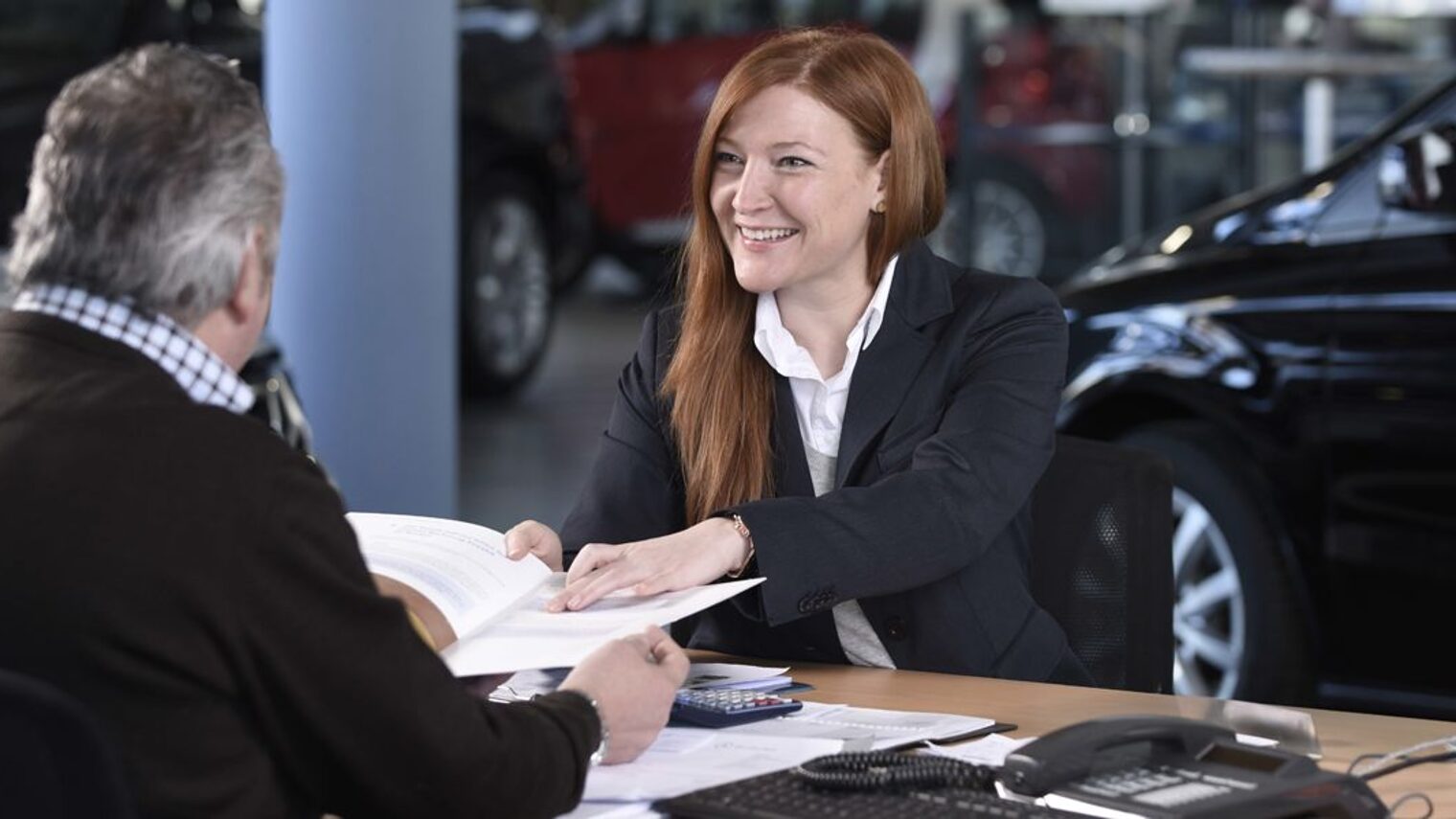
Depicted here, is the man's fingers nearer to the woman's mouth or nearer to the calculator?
the calculator

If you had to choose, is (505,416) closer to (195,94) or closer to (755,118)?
(755,118)

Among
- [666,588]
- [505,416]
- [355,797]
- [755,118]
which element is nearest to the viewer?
[355,797]

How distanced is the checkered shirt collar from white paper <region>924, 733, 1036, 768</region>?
777 millimetres

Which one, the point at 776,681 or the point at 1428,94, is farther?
the point at 1428,94

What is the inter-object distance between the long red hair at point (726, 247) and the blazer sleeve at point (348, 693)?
1176 mm

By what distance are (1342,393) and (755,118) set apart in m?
2.01

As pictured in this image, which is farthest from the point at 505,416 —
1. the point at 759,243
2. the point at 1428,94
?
the point at 759,243

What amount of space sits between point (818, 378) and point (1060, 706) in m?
0.71

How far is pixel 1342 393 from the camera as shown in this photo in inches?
184

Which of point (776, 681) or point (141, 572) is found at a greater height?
point (141, 572)

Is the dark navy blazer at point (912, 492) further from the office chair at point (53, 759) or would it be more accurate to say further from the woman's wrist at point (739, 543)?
the office chair at point (53, 759)

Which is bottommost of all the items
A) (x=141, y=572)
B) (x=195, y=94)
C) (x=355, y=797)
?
(x=355, y=797)

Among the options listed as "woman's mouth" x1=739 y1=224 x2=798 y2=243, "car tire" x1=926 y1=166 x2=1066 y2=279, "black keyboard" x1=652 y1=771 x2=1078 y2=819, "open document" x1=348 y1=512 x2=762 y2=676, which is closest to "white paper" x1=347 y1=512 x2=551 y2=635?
"open document" x1=348 y1=512 x2=762 y2=676

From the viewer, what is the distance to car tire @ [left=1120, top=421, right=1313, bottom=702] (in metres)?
4.84
